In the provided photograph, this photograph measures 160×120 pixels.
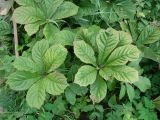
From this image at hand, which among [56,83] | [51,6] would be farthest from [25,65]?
[51,6]

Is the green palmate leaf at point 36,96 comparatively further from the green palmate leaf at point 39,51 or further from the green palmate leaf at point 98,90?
the green palmate leaf at point 98,90

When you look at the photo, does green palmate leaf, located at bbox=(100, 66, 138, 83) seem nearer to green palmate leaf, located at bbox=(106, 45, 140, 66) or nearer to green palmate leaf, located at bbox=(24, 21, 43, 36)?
green palmate leaf, located at bbox=(106, 45, 140, 66)

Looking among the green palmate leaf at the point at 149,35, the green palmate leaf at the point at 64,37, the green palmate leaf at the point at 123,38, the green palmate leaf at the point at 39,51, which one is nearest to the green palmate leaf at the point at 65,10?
the green palmate leaf at the point at 64,37

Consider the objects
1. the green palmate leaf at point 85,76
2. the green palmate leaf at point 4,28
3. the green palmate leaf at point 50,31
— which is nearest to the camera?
the green palmate leaf at point 85,76

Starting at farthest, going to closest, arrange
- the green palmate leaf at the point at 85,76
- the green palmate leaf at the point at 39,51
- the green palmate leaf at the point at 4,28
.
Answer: the green palmate leaf at the point at 4,28 < the green palmate leaf at the point at 39,51 < the green palmate leaf at the point at 85,76

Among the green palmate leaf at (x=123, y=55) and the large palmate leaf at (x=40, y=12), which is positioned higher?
the large palmate leaf at (x=40, y=12)

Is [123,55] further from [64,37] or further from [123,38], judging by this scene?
[64,37]
